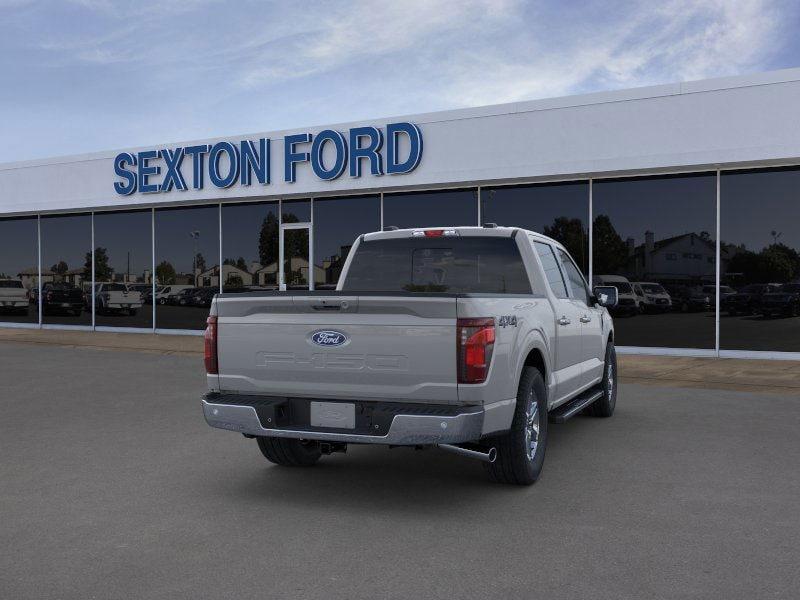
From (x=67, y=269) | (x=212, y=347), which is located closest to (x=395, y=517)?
(x=212, y=347)

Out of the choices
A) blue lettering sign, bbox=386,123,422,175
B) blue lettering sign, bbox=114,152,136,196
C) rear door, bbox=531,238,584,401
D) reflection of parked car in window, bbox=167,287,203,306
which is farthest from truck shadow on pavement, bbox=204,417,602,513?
blue lettering sign, bbox=114,152,136,196

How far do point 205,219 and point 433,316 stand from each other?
17.4 metres

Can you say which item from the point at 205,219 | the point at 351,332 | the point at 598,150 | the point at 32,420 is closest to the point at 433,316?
the point at 351,332

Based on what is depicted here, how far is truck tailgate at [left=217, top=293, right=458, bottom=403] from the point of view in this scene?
515 cm

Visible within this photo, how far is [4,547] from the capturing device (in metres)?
4.62

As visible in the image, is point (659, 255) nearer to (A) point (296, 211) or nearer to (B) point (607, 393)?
(B) point (607, 393)

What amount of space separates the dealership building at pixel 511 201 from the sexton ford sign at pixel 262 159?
0.04 m

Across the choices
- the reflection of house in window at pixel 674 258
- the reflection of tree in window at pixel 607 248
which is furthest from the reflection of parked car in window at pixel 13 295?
the reflection of house in window at pixel 674 258

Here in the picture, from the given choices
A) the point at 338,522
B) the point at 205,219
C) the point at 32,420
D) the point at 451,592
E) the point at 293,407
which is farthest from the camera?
the point at 205,219

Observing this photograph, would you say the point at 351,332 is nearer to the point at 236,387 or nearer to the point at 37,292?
the point at 236,387

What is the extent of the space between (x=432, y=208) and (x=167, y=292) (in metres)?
8.16

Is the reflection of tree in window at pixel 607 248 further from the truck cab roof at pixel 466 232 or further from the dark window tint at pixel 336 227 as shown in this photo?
the truck cab roof at pixel 466 232

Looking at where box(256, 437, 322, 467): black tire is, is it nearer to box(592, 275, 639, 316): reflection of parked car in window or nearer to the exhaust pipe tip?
the exhaust pipe tip

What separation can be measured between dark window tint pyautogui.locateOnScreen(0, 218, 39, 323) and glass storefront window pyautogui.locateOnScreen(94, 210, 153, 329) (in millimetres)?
2848
